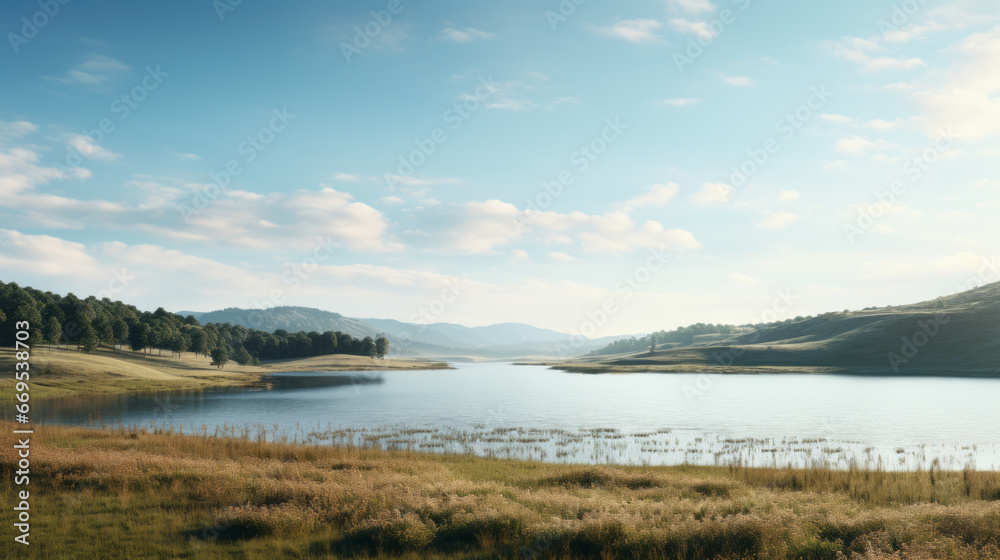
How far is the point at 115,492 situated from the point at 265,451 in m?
12.0

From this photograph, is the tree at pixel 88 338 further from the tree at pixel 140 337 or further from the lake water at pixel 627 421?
the lake water at pixel 627 421

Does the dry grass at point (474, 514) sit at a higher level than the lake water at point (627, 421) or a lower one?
higher

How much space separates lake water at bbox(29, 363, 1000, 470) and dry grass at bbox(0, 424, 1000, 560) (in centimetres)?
1327

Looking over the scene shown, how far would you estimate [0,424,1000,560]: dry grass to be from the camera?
13.5 meters

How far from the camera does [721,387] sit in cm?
10725

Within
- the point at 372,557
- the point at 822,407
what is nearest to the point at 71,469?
the point at 372,557

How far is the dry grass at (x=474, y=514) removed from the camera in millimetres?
13477

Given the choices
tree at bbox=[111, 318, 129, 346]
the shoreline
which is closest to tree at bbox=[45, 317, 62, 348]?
tree at bbox=[111, 318, 129, 346]

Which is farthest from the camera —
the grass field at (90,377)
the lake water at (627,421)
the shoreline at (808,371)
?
the shoreline at (808,371)

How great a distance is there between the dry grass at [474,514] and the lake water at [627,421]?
13270 millimetres

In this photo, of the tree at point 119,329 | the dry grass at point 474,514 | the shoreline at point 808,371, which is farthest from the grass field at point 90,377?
the shoreline at point 808,371

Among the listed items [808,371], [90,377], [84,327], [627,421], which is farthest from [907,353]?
[84,327]

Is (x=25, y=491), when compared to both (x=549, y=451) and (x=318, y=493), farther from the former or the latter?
(x=549, y=451)

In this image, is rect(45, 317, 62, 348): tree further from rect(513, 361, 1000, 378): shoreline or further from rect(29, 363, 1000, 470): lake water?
rect(513, 361, 1000, 378): shoreline
